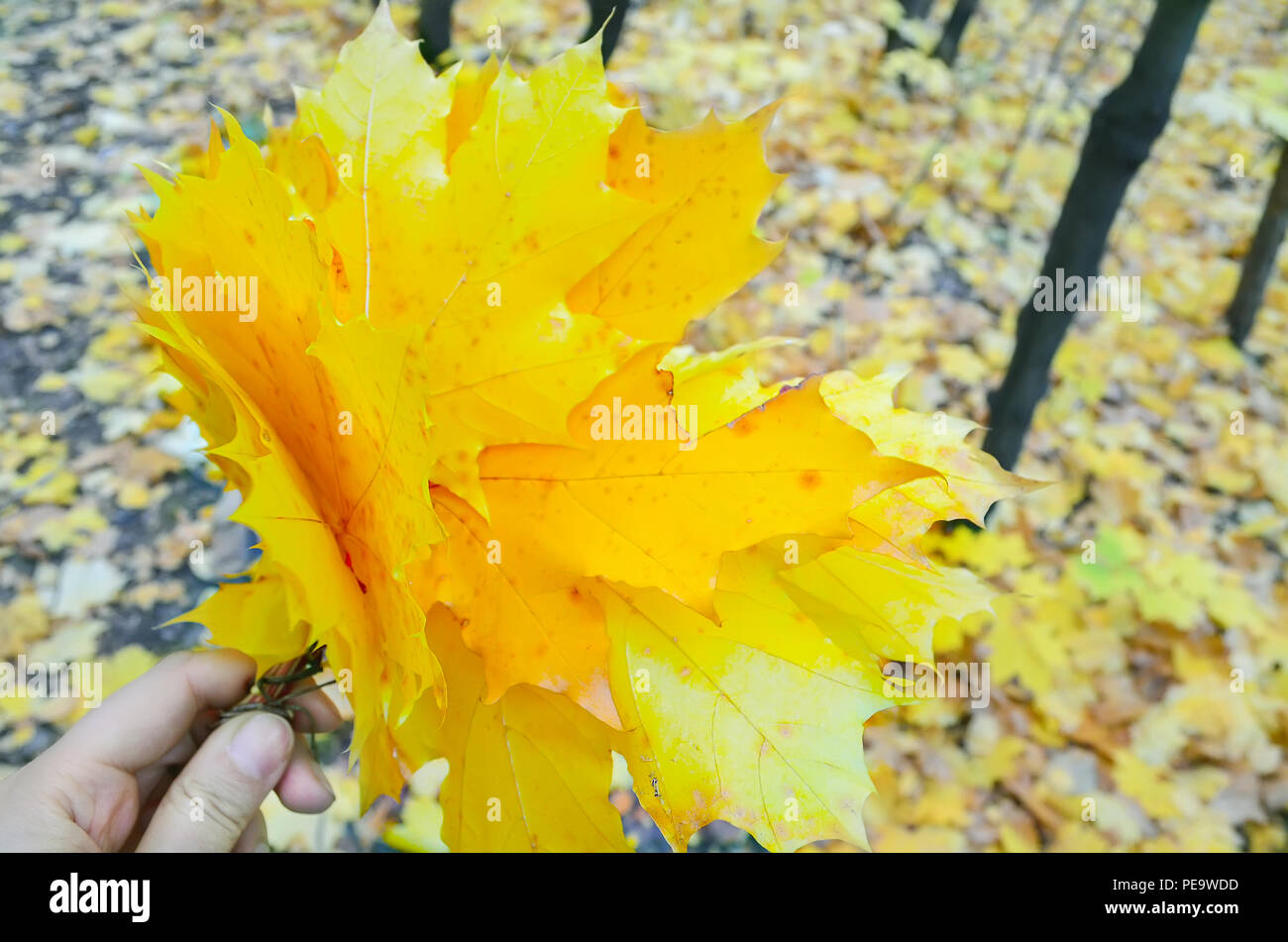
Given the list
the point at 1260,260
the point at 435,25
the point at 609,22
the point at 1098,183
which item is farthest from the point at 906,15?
the point at 1098,183

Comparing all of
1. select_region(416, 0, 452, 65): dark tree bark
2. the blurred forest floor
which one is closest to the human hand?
the blurred forest floor

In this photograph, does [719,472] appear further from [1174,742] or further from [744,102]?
[744,102]

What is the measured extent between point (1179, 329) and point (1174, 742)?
160 cm

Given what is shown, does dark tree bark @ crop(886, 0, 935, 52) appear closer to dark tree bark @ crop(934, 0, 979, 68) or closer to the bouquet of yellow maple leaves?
dark tree bark @ crop(934, 0, 979, 68)

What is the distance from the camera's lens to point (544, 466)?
0.49 meters

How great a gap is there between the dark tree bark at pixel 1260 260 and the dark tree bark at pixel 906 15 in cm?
174

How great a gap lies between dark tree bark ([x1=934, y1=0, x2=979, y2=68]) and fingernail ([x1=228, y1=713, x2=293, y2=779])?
432 centimetres

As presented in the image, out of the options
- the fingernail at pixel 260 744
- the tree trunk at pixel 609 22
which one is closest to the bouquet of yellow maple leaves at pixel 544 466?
the fingernail at pixel 260 744

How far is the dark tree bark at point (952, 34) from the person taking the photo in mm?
4043

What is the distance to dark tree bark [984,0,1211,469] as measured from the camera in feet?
5.06

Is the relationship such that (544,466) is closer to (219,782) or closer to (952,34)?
(219,782)

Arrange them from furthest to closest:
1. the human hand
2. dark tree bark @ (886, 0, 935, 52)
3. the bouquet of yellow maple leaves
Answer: dark tree bark @ (886, 0, 935, 52) < the human hand < the bouquet of yellow maple leaves

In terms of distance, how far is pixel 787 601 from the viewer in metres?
0.52
